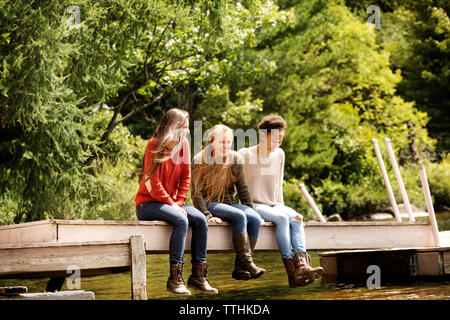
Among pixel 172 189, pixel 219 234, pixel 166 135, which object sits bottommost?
pixel 219 234

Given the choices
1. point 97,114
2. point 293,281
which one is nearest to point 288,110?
point 97,114

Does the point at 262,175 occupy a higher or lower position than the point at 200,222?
higher

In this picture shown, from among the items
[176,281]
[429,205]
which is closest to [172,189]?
[176,281]

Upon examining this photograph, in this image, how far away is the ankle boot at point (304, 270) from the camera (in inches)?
264

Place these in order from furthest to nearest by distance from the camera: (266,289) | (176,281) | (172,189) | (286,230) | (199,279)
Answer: (266,289), (286,230), (172,189), (199,279), (176,281)

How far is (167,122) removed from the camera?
634cm

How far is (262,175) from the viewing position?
7262 mm

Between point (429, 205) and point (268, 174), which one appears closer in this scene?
point (268, 174)

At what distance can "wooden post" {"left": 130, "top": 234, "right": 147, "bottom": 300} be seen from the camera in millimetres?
5781

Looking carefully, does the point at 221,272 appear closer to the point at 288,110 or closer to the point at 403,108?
the point at 288,110

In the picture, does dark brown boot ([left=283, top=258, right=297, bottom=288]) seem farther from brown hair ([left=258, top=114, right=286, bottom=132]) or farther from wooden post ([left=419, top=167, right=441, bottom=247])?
wooden post ([left=419, top=167, right=441, bottom=247])

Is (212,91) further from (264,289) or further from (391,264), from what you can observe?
(391,264)

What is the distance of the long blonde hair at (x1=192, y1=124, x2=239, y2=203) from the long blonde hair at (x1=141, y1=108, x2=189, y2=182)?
46 centimetres

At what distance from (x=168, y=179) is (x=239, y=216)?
2.64 ft
